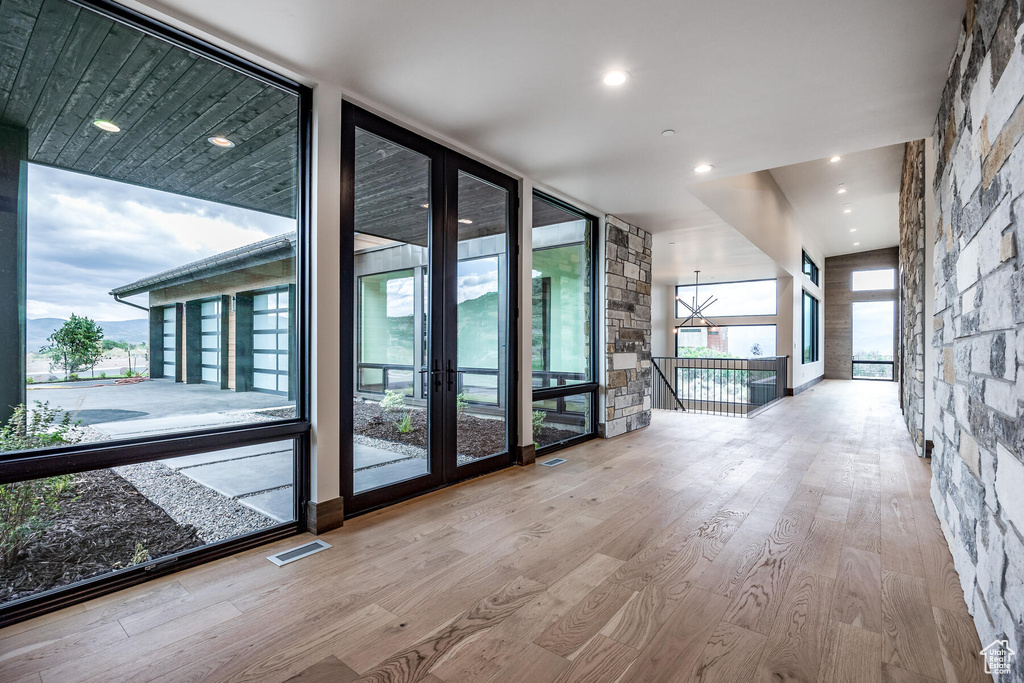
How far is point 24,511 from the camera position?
1.90m

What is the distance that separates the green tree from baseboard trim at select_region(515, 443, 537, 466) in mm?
2973

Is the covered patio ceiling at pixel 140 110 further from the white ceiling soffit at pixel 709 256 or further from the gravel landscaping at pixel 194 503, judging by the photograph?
the white ceiling soffit at pixel 709 256

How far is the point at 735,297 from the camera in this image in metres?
12.2

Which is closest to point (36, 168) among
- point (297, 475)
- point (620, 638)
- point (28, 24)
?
point (28, 24)

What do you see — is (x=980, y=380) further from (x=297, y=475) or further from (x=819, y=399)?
(x=819, y=399)

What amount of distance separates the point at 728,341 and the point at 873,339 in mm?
4546

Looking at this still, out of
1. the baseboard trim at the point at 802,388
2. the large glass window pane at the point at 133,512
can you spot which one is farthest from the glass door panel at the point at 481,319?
the baseboard trim at the point at 802,388

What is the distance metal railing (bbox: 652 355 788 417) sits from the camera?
8466 mm

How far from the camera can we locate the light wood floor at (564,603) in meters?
1.59

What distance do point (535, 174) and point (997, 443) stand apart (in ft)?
11.5

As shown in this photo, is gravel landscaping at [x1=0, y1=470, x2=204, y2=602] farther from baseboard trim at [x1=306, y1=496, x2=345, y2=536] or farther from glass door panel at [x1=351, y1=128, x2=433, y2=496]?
glass door panel at [x1=351, y1=128, x2=433, y2=496]

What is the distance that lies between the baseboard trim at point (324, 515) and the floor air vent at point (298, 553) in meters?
0.12

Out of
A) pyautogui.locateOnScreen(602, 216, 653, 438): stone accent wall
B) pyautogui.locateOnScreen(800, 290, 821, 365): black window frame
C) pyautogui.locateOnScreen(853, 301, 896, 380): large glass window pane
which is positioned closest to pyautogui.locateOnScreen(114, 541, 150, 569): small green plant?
pyautogui.locateOnScreen(602, 216, 653, 438): stone accent wall

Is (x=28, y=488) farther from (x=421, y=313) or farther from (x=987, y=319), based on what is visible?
(x=987, y=319)
